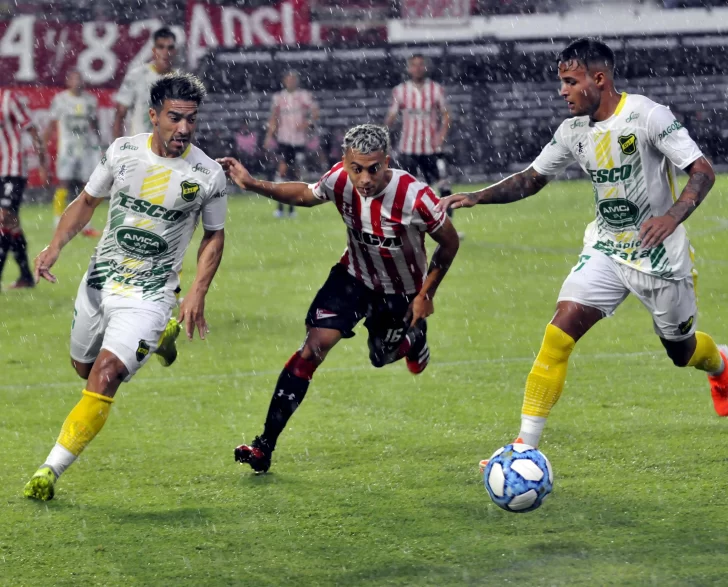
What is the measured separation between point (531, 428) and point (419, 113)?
11546mm

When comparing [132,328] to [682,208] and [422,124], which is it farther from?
[422,124]

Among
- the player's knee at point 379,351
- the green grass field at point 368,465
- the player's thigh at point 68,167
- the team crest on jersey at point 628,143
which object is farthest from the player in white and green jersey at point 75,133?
the team crest on jersey at point 628,143

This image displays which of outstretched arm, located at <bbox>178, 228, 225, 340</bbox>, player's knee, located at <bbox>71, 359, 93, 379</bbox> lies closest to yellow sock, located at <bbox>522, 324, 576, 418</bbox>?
outstretched arm, located at <bbox>178, 228, 225, 340</bbox>

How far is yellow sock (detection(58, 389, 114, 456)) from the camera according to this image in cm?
558

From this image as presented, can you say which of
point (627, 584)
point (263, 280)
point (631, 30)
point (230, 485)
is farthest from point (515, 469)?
point (631, 30)

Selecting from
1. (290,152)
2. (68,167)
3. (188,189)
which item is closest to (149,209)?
(188,189)

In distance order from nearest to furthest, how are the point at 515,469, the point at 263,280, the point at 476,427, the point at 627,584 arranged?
the point at 627,584, the point at 515,469, the point at 476,427, the point at 263,280

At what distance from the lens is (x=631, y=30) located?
2919 centimetres

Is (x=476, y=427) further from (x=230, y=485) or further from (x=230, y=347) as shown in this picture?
(x=230, y=347)

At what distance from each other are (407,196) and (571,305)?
98cm

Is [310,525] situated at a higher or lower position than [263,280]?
higher

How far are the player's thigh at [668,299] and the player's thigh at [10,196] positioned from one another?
25.2ft

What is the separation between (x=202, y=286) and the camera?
580 cm

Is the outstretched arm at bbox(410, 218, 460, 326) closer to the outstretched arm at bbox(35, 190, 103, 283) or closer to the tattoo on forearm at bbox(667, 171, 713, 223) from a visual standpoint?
the tattoo on forearm at bbox(667, 171, 713, 223)
